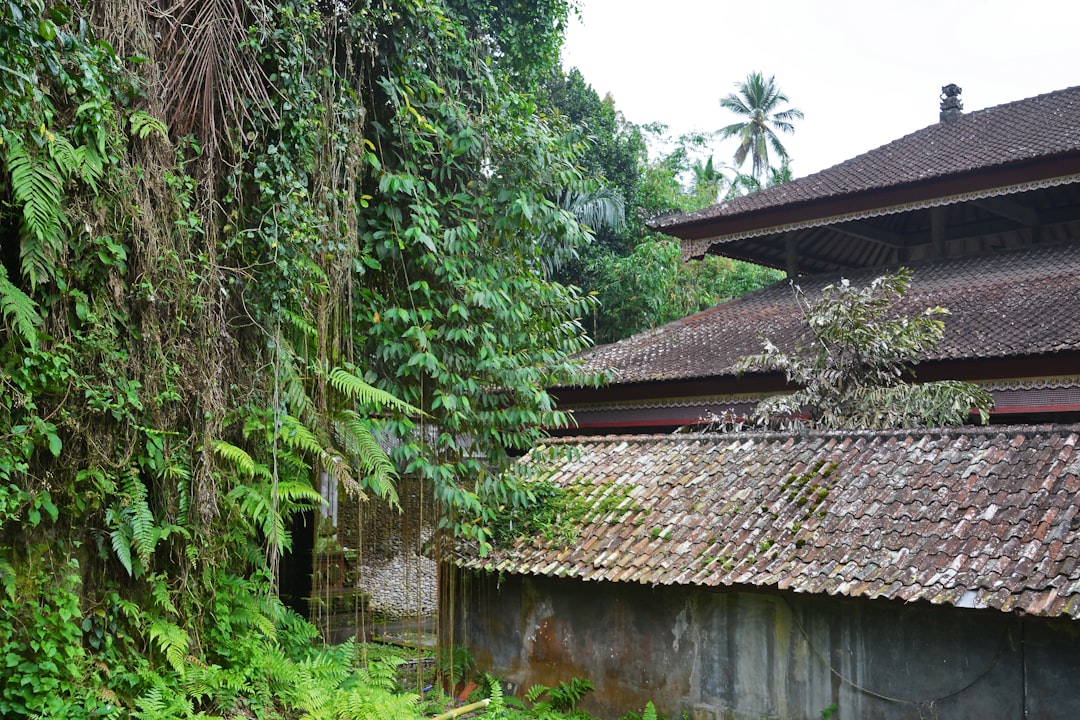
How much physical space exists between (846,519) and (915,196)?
745cm

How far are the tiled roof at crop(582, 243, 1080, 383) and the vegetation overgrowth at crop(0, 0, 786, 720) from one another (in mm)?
4705

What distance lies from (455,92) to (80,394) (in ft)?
14.4

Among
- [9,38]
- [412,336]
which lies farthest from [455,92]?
[9,38]

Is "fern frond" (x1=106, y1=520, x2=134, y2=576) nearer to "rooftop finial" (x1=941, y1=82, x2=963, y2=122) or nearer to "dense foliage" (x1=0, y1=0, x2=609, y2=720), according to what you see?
"dense foliage" (x1=0, y1=0, x2=609, y2=720)

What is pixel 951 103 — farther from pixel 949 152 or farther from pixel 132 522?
pixel 132 522

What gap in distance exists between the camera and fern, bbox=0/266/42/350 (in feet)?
16.2

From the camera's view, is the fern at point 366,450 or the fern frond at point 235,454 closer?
the fern frond at point 235,454

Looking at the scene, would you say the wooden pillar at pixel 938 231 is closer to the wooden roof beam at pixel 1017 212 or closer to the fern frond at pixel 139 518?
the wooden roof beam at pixel 1017 212

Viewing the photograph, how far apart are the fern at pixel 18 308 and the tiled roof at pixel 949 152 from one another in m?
11.5

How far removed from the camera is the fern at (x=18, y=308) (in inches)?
194

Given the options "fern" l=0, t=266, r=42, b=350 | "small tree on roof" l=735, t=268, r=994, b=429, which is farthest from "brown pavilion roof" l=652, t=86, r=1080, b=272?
"fern" l=0, t=266, r=42, b=350

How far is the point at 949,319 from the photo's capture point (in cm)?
1166

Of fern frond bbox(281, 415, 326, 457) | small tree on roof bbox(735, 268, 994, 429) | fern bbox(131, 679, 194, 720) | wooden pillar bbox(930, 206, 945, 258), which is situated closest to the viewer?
fern bbox(131, 679, 194, 720)

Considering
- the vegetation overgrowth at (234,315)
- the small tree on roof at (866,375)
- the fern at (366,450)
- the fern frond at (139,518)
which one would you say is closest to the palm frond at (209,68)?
the vegetation overgrowth at (234,315)
